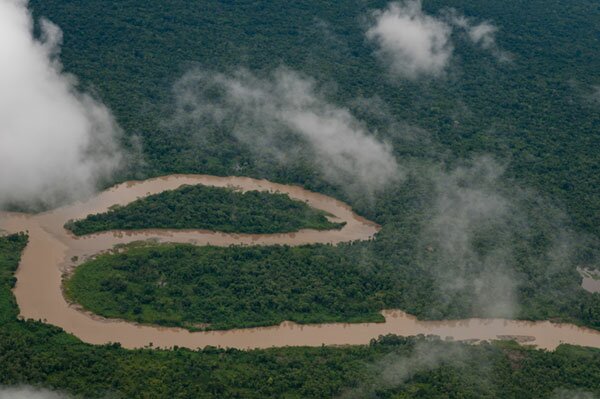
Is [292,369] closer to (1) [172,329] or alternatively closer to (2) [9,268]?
(1) [172,329]

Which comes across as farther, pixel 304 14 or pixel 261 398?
pixel 304 14

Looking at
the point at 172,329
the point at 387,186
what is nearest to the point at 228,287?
the point at 172,329

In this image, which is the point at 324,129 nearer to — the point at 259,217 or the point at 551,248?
the point at 259,217

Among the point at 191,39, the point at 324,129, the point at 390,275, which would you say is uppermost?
the point at 191,39

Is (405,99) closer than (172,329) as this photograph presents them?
No

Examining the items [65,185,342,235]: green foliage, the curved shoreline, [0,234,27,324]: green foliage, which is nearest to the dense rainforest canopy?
[0,234,27,324]: green foliage

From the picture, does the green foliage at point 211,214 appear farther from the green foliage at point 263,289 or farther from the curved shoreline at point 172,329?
the green foliage at point 263,289

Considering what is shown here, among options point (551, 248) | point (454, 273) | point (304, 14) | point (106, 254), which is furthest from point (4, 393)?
point (304, 14)
